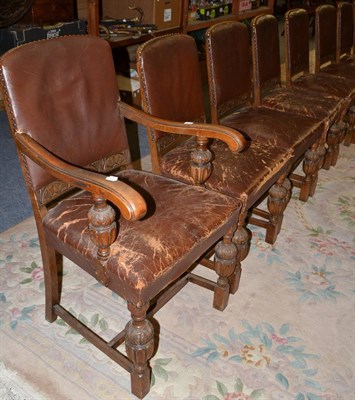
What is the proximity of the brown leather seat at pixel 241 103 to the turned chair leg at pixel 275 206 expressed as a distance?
0.18 m

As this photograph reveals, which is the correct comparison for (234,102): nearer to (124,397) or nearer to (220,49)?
(220,49)

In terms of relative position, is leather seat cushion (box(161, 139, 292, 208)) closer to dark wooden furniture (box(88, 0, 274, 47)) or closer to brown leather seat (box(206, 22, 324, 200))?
brown leather seat (box(206, 22, 324, 200))

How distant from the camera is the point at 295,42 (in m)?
2.70

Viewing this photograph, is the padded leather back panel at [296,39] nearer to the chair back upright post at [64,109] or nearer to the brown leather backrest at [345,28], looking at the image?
the brown leather backrest at [345,28]

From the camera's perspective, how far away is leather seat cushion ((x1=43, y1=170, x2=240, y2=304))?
1.18 m

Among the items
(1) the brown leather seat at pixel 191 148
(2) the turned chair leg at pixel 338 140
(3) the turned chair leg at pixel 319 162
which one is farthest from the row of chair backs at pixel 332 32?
(1) the brown leather seat at pixel 191 148

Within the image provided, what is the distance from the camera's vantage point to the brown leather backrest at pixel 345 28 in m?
3.22

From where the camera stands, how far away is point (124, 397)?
1.40m

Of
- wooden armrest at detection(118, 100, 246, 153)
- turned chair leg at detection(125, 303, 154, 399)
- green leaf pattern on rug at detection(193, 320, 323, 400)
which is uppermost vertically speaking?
wooden armrest at detection(118, 100, 246, 153)

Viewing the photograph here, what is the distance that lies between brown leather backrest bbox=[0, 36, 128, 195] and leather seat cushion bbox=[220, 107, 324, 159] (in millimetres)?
706

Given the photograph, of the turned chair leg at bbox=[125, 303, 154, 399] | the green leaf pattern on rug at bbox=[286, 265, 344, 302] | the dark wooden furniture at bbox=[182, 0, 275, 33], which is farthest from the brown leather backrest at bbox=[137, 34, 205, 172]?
the dark wooden furniture at bbox=[182, 0, 275, 33]

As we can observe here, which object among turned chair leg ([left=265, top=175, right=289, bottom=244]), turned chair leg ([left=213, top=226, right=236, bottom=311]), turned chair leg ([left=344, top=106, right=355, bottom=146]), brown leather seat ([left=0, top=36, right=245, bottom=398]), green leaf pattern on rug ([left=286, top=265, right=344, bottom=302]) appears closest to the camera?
brown leather seat ([left=0, top=36, right=245, bottom=398])

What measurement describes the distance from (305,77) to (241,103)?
907mm

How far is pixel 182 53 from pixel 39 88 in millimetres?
683
